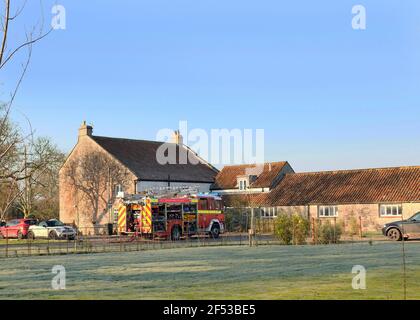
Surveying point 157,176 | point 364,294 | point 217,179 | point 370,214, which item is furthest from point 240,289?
point 217,179

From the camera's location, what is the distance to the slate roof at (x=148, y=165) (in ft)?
197

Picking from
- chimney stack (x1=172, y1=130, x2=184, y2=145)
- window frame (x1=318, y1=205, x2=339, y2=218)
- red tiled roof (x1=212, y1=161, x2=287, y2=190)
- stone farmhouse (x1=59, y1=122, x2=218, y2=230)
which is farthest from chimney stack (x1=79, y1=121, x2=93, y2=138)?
window frame (x1=318, y1=205, x2=339, y2=218)

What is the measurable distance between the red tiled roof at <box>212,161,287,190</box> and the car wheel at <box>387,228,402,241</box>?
25.8 m

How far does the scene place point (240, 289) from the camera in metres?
13.0

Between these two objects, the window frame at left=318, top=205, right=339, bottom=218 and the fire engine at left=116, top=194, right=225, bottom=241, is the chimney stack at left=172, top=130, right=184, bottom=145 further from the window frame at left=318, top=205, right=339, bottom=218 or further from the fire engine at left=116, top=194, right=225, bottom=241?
the fire engine at left=116, top=194, right=225, bottom=241

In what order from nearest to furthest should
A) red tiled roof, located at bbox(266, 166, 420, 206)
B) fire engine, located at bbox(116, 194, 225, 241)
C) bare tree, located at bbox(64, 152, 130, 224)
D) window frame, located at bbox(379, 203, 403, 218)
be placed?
fire engine, located at bbox(116, 194, 225, 241) → window frame, located at bbox(379, 203, 403, 218) → red tiled roof, located at bbox(266, 166, 420, 206) → bare tree, located at bbox(64, 152, 130, 224)

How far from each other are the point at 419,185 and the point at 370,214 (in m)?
4.20

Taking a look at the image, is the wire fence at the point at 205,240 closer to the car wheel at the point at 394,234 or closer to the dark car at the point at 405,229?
the car wheel at the point at 394,234

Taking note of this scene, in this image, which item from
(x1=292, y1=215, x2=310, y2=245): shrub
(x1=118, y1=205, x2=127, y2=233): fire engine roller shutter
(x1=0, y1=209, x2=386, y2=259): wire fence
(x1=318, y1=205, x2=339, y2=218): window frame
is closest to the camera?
(x1=0, y1=209, x2=386, y2=259): wire fence

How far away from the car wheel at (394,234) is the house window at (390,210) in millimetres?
14752

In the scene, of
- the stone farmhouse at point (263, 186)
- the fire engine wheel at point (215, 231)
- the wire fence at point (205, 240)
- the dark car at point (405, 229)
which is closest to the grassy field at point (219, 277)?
the wire fence at point (205, 240)

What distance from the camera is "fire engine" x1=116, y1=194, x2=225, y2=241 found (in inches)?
1464

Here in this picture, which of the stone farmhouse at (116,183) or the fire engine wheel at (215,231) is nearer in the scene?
the fire engine wheel at (215,231)
